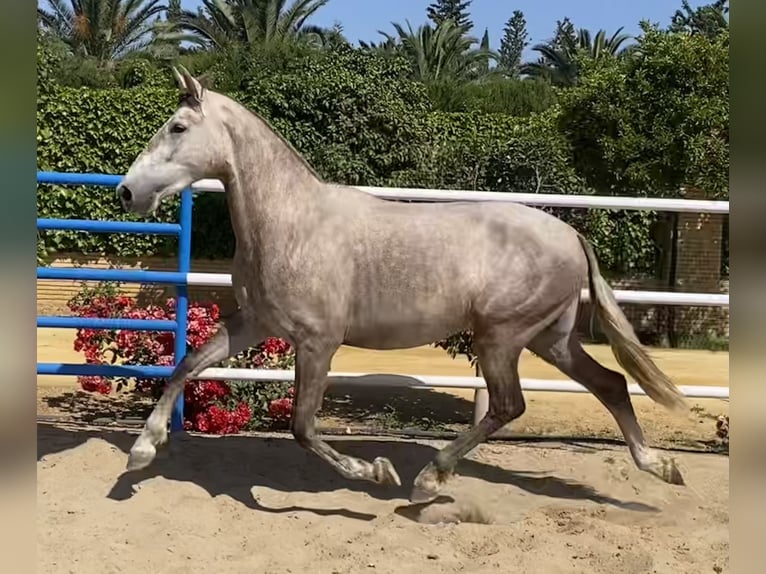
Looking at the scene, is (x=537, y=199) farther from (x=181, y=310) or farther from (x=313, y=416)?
(x=181, y=310)

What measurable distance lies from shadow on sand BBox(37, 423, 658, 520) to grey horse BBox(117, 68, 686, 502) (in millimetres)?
382

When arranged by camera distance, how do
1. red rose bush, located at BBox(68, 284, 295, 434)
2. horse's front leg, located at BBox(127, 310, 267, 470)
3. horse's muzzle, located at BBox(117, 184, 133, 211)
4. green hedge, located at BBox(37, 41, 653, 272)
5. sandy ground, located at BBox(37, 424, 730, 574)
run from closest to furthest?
sandy ground, located at BBox(37, 424, 730, 574) → horse's muzzle, located at BBox(117, 184, 133, 211) → horse's front leg, located at BBox(127, 310, 267, 470) → red rose bush, located at BBox(68, 284, 295, 434) → green hedge, located at BBox(37, 41, 653, 272)

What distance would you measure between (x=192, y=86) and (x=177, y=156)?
0.90ft

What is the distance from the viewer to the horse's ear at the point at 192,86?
3.12 metres

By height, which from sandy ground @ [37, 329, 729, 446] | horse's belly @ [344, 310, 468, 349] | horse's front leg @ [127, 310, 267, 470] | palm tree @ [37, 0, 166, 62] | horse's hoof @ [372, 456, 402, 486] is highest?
palm tree @ [37, 0, 166, 62]

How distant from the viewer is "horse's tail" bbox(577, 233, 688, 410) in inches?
137

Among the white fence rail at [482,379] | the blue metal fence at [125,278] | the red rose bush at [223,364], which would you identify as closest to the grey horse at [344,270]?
the white fence rail at [482,379]

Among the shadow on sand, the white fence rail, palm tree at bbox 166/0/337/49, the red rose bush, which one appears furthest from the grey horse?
palm tree at bbox 166/0/337/49

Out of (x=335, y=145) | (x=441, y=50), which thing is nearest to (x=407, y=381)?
(x=335, y=145)

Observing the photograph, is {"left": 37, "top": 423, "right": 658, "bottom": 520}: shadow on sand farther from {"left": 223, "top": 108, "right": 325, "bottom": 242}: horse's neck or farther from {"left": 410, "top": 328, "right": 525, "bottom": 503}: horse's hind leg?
{"left": 223, "top": 108, "right": 325, "bottom": 242}: horse's neck

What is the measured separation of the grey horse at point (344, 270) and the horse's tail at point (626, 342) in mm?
137

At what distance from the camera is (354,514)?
329 cm

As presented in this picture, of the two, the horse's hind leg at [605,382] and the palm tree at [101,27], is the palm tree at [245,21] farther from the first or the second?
the horse's hind leg at [605,382]
